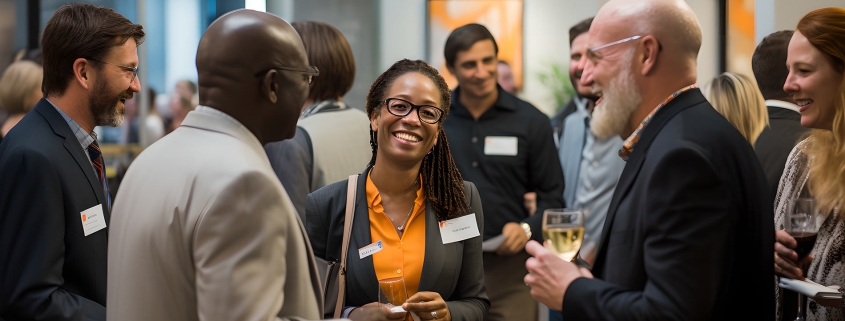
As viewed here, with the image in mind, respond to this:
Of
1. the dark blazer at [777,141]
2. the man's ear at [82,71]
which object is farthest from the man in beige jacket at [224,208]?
the dark blazer at [777,141]

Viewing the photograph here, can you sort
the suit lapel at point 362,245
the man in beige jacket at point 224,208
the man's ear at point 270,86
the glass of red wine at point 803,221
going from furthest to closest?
1. the suit lapel at point 362,245
2. the glass of red wine at point 803,221
3. the man's ear at point 270,86
4. the man in beige jacket at point 224,208

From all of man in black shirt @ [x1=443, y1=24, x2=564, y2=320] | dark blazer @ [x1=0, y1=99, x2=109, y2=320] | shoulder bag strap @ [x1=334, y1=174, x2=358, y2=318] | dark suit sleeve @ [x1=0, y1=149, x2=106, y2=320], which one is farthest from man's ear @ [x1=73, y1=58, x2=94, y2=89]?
man in black shirt @ [x1=443, y1=24, x2=564, y2=320]

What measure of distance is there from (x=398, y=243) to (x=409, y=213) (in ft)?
0.40

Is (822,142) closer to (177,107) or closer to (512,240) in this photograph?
(512,240)

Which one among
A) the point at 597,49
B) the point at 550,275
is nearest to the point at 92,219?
the point at 550,275

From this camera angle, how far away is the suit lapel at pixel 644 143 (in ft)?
5.98

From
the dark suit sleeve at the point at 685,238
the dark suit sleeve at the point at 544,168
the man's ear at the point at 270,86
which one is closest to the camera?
the man's ear at the point at 270,86

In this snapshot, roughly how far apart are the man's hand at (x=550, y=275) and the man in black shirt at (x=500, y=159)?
1.58 m

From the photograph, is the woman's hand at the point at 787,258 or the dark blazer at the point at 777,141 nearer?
the woman's hand at the point at 787,258

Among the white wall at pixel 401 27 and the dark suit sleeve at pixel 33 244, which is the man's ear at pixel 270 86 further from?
the white wall at pixel 401 27

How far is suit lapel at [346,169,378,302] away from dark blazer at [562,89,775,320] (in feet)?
2.41

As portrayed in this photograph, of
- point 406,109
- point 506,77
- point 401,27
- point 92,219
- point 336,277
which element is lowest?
point 336,277

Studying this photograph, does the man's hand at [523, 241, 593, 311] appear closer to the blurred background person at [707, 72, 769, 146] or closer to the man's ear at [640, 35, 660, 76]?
the man's ear at [640, 35, 660, 76]

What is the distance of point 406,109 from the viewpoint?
2.49m
